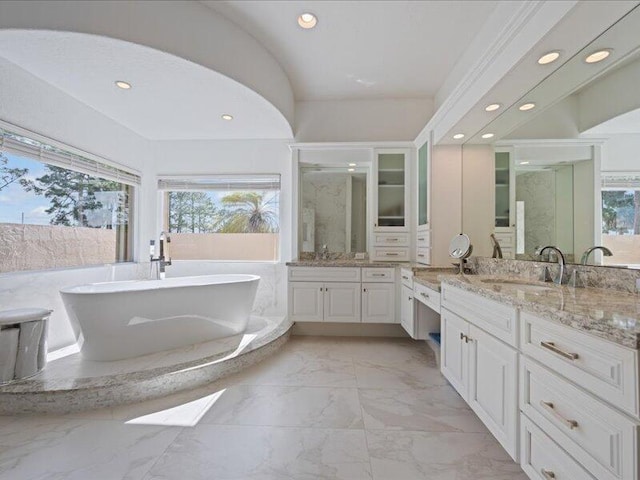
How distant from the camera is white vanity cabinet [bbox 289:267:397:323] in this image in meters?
3.06

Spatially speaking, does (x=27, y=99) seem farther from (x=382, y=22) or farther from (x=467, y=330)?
(x=467, y=330)

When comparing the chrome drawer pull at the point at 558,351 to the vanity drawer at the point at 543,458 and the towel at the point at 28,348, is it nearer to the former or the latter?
the vanity drawer at the point at 543,458

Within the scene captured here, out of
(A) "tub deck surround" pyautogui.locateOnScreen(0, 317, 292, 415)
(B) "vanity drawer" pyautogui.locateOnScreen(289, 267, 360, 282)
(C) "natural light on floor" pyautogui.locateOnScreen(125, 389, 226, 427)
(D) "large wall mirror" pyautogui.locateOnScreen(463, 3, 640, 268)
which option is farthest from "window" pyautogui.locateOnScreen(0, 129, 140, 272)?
(D) "large wall mirror" pyautogui.locateOnScreen(463, 3, 640, 268)

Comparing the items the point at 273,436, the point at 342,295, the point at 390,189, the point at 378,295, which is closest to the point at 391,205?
the point at 390,189

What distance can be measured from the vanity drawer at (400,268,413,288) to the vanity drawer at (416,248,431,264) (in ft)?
0.83

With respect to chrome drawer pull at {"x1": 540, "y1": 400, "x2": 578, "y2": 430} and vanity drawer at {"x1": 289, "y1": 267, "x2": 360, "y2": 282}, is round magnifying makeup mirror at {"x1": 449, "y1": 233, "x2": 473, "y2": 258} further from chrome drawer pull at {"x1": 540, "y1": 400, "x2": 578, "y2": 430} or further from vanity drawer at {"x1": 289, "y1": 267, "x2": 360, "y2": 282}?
chrome drawer pull at {"x1": 540, "y1": 400, "x2": 578, "y2": 430}

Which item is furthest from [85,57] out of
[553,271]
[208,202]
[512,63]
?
[553,271]

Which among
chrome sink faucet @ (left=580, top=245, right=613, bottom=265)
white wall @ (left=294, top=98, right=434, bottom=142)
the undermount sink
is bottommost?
the undermount sink

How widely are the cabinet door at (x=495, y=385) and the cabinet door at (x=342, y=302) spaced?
5.02 ft

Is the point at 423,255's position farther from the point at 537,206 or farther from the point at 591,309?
the point at 591,309

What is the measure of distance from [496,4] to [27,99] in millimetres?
3731

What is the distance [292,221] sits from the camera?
3400 millimetres

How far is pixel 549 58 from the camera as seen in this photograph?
1518 mm

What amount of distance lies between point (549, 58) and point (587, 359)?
5.09 ft
